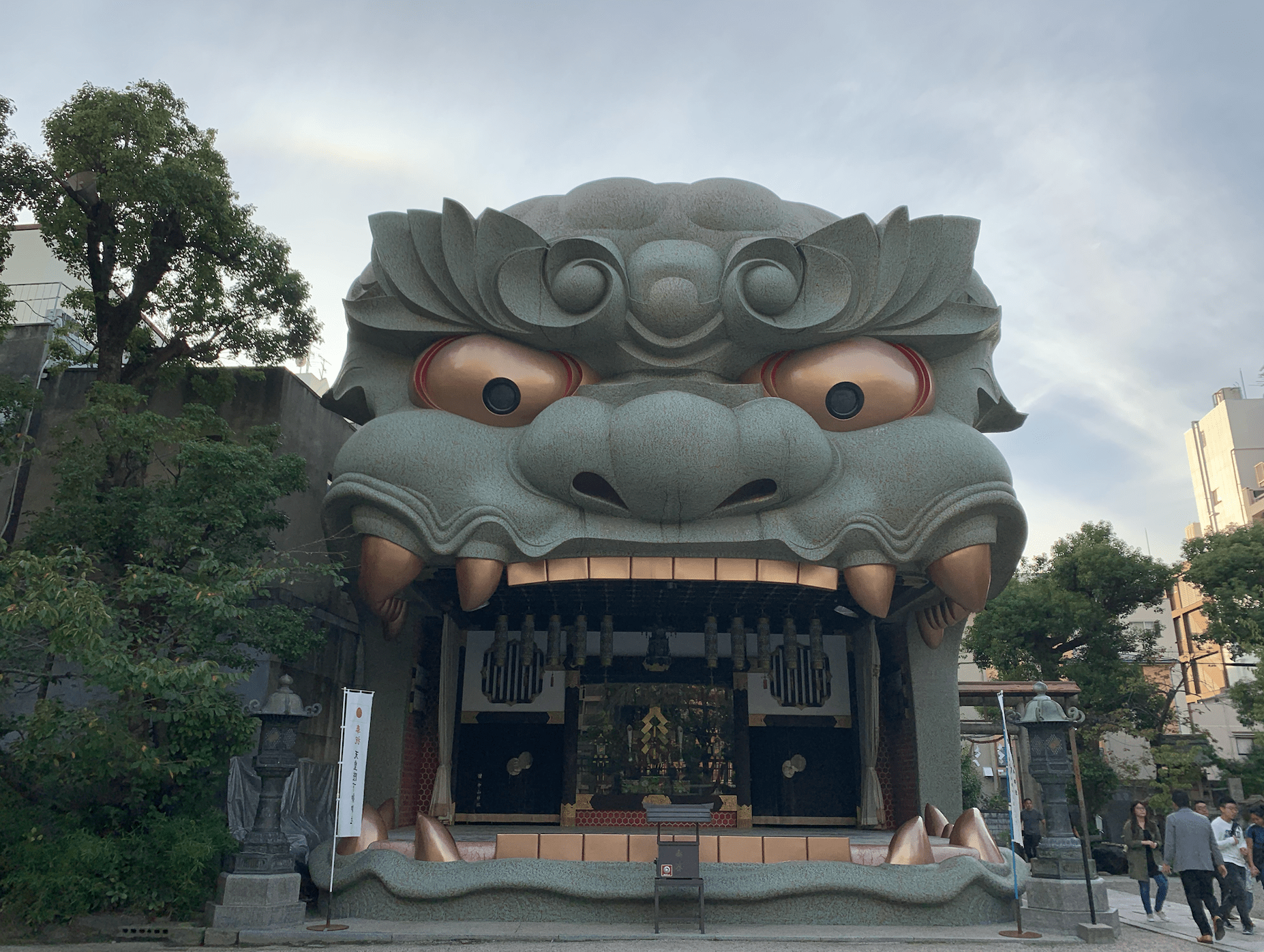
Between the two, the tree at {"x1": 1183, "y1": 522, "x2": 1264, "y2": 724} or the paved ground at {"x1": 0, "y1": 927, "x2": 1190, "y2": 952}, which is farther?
the tree at {"x1": 1183, "y1": 522, "x2": 1264, "y2": 724}

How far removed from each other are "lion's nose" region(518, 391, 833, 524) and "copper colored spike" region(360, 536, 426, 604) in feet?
5.78

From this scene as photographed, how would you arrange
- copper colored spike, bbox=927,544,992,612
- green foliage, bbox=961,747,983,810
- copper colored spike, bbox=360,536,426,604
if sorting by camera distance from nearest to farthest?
copper colored spike, bbox=927,544,992,612
copper colored spike, bbox=360,536,426,604
green foliage, bbox=961,747,983,810

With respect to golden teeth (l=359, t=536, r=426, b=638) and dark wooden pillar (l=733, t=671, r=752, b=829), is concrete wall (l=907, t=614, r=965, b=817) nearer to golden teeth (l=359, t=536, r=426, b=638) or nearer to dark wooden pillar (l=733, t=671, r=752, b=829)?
dark wooden pillar (l=733, t=671, r=752, b=829)

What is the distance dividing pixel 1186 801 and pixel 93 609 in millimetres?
10898

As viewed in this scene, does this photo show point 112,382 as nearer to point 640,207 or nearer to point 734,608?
point 640,207

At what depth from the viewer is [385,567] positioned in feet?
36.2

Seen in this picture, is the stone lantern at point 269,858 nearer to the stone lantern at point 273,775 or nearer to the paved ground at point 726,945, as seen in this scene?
the stone lantern at point 273,775

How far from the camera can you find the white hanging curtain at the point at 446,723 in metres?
13.9

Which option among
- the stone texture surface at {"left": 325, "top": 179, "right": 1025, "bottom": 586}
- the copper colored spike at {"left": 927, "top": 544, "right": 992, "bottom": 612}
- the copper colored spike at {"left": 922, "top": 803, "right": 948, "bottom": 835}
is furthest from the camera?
the copper colored spike at {"left": 922, "top": 803, "right": 948, "bottom": 835}

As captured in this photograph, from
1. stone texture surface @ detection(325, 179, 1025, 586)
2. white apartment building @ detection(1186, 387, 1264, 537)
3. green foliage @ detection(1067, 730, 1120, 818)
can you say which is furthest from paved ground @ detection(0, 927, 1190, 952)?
white apartment building @ detection(1186, 387, 1264, 537)

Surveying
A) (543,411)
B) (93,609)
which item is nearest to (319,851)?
(93,609)

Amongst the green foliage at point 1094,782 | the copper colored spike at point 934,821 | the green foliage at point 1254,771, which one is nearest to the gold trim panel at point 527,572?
the copper colored spike at point 934,821

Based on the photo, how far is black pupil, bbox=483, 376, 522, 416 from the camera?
1159 centimetres

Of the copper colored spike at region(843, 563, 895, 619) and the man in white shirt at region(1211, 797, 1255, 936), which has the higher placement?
the copper colored spike at region(843, 563, 895, 619)
